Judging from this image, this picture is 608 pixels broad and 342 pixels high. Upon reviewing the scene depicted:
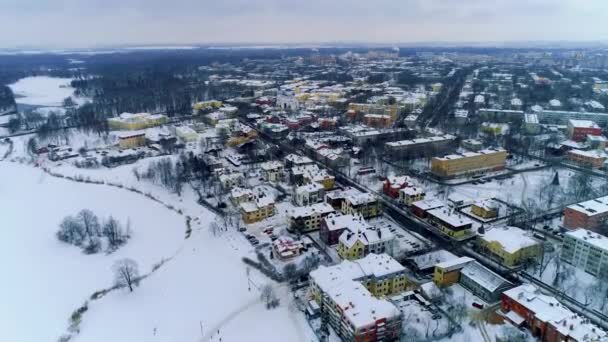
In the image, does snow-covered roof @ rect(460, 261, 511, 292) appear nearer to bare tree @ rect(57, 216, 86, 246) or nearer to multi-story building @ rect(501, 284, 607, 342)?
multi-story building @ rect(501, 284, 607, 342)

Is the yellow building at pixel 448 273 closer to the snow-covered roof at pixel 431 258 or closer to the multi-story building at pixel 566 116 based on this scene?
the snow-covered roof at pixel 431 258

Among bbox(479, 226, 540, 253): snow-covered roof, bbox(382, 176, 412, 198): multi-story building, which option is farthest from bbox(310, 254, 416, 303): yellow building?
bbox(382, 176, 412, 198): multi-story building

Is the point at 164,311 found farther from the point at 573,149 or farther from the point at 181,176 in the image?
the point at 573,149

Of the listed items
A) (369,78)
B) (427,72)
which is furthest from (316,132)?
(427,72)

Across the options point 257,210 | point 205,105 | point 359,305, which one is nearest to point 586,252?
point 359,305

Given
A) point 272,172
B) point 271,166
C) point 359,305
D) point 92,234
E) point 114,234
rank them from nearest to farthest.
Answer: point 359,305 < point 114,234 < point 92,234 < point 272,172 < point 271,166

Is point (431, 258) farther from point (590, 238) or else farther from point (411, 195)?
point (590, 238)
